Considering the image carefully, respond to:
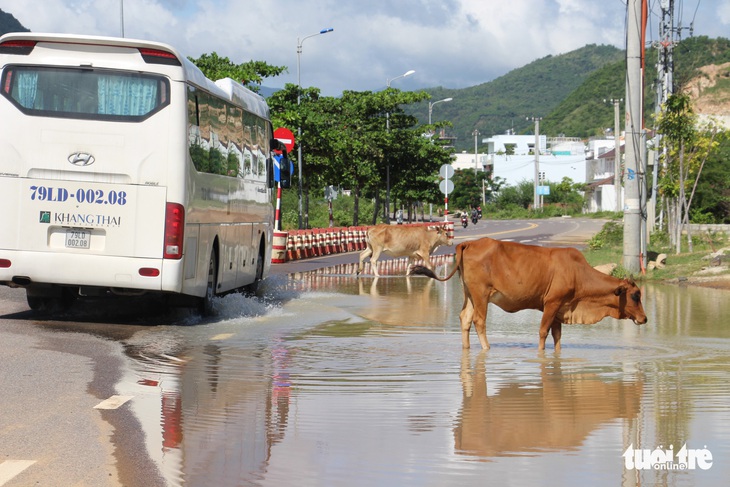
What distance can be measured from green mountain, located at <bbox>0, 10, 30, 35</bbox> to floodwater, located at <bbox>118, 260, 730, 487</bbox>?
11197 centimetres

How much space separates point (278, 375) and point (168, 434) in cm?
292

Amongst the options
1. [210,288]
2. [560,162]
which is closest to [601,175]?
[560,162]

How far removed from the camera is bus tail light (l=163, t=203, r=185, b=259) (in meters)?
13.8

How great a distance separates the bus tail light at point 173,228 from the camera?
45.3 ft

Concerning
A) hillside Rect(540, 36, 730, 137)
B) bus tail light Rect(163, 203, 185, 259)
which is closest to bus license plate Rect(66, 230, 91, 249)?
bus tail light Rect(163, 203, 185, 259)

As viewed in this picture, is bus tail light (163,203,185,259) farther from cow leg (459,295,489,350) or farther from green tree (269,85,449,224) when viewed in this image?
green tree (269,85,449,224)

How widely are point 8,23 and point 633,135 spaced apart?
10985 cm

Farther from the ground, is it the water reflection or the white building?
the white building

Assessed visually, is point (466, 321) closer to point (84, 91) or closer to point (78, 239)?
point (78, 239)

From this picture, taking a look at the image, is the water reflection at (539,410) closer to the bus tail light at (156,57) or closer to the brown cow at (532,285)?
the brown cow at (532,285)

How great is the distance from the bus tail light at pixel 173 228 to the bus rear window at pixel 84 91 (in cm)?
117

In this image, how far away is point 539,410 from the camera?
28.8 feet

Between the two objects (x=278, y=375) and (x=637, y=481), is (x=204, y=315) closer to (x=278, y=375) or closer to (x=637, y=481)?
(x=278, y=375)

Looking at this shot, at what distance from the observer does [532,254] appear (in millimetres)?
12406
